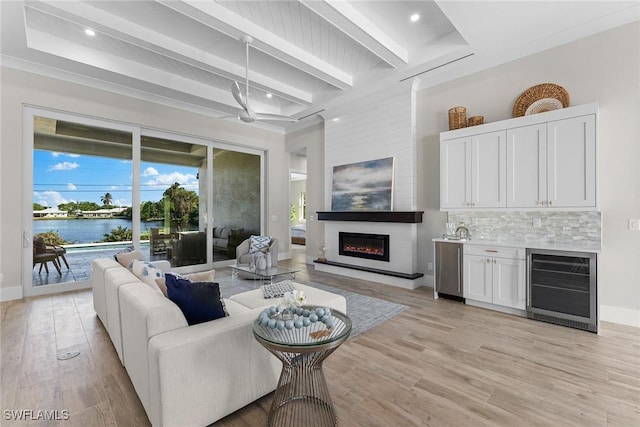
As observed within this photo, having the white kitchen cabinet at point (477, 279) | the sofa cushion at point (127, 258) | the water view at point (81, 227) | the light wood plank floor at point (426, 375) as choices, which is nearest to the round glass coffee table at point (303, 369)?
the light wood plank floor at point (426, 375)

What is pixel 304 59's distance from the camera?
441cm

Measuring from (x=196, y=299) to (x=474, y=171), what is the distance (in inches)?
153

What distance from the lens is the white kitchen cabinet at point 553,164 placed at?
317cm

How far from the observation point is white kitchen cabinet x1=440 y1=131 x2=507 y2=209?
380 centimetres

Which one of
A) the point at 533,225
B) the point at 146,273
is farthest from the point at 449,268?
the point at 146,273

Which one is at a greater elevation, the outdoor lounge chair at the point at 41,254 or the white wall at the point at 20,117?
the white wall at the point at 20,117

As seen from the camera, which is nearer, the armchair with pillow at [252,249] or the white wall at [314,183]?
the armchair with pillow at [252,249]

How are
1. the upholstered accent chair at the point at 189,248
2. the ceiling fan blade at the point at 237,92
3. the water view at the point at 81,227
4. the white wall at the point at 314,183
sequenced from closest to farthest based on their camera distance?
the ceiling fan blade at the point at 237,92 < the water view at the point at 81,227 < the upholstered accent chair at the point at 189,248 < the white wall at the point at 314,183

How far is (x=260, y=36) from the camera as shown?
150 inches

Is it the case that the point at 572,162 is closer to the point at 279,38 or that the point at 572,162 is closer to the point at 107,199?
the point at 279,38

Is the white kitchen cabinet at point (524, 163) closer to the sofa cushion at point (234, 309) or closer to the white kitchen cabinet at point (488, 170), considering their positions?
the white kitchen cabinet at point (488, 170)

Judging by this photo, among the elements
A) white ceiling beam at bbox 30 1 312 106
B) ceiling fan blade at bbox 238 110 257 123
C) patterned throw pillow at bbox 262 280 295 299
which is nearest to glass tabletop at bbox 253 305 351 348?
patterned throw pillow at bbox 262 280 295 299

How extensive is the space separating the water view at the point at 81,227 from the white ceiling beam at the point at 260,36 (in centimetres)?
377

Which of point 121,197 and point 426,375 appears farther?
point 121,197
